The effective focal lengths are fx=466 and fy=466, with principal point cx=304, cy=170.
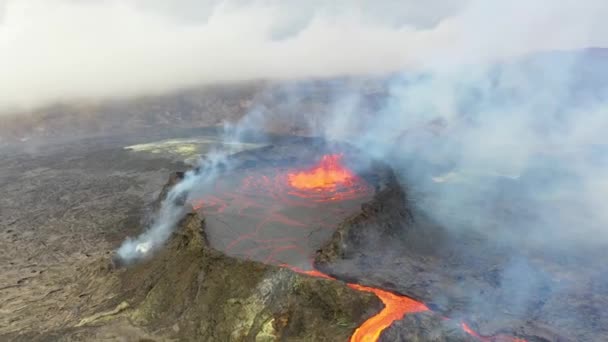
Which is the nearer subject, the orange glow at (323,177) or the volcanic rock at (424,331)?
the volcanic rock at (424,331)

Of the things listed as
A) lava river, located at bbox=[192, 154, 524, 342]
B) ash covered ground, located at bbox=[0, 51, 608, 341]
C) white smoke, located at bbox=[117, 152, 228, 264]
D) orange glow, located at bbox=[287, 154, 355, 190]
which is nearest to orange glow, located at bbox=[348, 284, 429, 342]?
lava river, located at bbox=[192, 154, 524, 342]

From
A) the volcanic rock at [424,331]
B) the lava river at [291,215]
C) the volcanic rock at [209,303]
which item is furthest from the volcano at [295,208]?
the volcanic rock at [209,303]

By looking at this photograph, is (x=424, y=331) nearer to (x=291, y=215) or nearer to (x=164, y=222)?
(x=291, y=215)

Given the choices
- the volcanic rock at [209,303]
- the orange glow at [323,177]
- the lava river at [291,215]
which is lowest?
the volcanic rock at [209,303]

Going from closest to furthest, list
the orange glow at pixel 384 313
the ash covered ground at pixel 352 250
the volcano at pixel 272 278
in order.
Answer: the orange glow at pixel 384 313
the volcano at pixel 272 278
the ash covered ground at pixel 352 250

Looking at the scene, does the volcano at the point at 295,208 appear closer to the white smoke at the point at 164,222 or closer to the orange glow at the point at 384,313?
the orange glow at the point at 384,313

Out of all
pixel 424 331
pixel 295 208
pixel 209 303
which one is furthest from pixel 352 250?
pixel 209 303

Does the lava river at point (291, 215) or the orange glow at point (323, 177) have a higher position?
the orange glow at point (323, 177)

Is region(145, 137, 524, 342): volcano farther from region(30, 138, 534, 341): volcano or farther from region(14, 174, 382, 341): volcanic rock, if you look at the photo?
region(14, 174, 382, 341): volcanic rock
